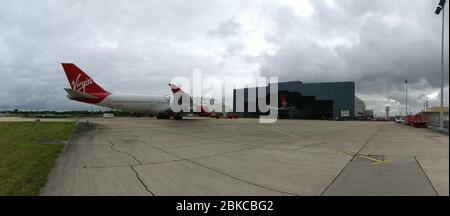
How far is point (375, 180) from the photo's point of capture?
650 cm

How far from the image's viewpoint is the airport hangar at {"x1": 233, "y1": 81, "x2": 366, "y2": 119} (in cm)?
8727

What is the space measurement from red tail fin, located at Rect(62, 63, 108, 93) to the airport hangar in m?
55.5

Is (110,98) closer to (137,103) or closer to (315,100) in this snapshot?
(137,103)

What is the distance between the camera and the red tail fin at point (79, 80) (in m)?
32.2

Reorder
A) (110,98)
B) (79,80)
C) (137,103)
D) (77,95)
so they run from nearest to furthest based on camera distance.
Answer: (77,95), (79,80), (110,98), (137,103)

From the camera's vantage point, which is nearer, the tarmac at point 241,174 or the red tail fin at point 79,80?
the tarmac at point 241,174

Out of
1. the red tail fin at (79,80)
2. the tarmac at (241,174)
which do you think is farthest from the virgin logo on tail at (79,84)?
the tarmac at (241,174)

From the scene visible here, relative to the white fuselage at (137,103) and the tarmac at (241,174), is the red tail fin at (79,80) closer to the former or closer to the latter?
the white fuselage at (137,103)

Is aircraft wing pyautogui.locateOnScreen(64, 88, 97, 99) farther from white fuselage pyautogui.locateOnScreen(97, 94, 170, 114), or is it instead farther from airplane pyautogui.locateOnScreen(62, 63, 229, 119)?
white fuselage pyautogui.locateOnScreen(97, 94, 170, 114)

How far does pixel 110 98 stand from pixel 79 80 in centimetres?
397

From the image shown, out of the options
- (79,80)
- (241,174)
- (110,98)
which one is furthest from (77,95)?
(241,174)

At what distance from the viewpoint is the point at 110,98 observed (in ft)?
118

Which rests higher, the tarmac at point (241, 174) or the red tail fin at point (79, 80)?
the red tail fin at point (79, 80)

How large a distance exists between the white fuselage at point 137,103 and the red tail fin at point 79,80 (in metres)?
1.84
